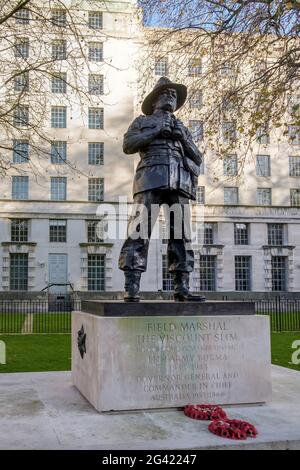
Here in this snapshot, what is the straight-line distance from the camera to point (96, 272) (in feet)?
146

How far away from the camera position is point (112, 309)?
244 inches

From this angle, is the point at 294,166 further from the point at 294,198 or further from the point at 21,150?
the point at 21,150

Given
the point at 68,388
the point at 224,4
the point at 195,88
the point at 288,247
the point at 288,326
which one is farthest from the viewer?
the point at 288,247

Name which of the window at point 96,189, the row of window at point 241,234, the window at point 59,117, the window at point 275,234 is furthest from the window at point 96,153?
the window at point 275,234

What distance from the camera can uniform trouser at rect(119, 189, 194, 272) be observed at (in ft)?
22.7

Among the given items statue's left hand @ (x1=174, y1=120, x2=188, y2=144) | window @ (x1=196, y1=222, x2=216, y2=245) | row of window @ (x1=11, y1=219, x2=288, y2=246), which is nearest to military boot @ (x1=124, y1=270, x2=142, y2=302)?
statue's left hand @ (x1=174, y1=120, x2=188, y2=144)

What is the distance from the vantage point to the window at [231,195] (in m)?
47.7

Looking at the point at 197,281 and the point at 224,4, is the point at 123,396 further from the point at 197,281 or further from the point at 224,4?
the point at 197,281

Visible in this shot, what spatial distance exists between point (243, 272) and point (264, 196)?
24.6 feet

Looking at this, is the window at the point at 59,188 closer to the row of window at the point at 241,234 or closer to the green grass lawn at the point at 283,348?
the row of window at the point at 241,234

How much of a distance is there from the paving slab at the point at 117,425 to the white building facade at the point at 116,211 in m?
35.5

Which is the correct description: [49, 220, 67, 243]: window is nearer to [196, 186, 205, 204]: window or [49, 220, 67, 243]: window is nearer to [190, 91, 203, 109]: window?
[196, 186, 205, 204]: window

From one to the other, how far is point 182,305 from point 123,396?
131 centimetres

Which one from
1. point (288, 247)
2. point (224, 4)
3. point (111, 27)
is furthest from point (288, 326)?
point (111, 27)
